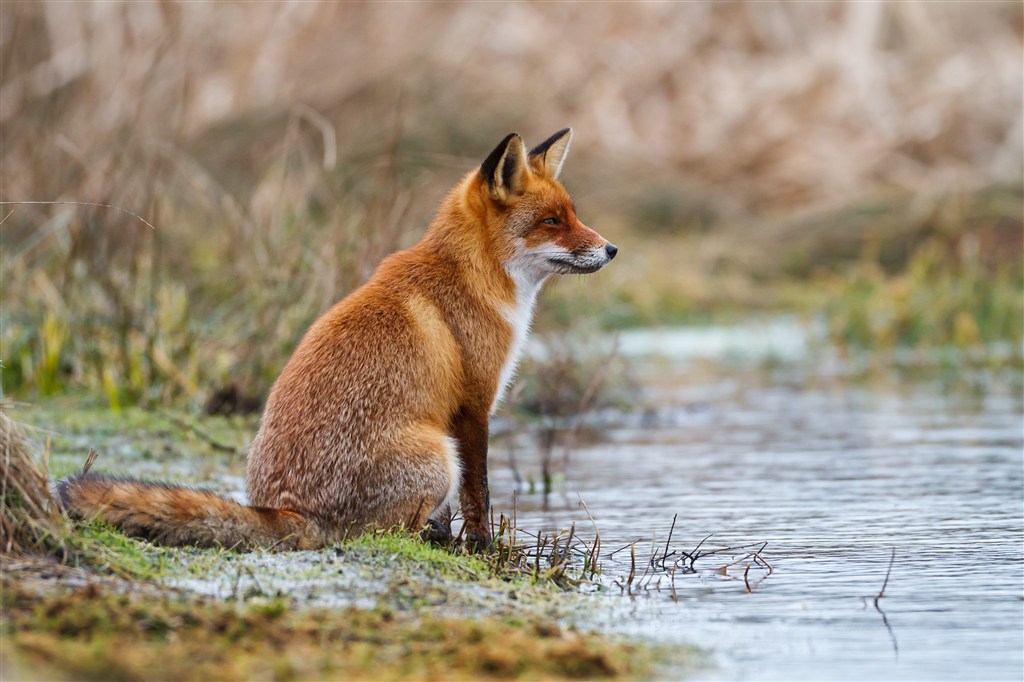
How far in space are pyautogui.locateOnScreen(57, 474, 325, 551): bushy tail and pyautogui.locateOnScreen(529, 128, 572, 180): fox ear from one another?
2.23 meters

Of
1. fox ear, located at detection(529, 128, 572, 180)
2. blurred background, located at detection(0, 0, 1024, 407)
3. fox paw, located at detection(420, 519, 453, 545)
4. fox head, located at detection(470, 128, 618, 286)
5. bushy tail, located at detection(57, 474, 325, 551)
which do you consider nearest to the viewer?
bushy tail, located at detection(57, 474, 325, 551)

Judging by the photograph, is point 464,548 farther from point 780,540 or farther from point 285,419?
point 780,540

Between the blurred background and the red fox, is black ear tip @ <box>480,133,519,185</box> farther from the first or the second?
the blurred background

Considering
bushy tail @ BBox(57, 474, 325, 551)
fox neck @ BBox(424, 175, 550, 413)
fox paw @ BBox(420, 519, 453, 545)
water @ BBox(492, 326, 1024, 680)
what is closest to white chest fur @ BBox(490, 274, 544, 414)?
fox neck @ BBox(424, 175, 550, 413)

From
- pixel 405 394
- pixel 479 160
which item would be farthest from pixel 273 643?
pixel 479 160

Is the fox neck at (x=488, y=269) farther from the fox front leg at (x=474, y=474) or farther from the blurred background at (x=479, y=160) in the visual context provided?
the blurred background at (x=479, y=160)

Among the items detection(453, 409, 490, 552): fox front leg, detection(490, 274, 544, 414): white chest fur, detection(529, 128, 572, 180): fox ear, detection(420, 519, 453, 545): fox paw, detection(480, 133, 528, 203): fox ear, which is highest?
detection(529, 128, 572, 180): fox ear

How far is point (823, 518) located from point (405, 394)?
2.34m

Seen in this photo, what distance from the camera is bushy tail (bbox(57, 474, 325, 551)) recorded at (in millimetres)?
5320

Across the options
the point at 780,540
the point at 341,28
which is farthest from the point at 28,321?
the point at 341,28

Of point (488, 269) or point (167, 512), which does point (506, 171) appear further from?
point (167, 512)

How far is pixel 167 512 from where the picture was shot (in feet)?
17.7

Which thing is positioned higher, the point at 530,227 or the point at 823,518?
the point at 530,227

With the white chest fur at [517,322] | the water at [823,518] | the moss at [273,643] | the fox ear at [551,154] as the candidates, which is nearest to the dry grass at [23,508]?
the moss at [273,643]
